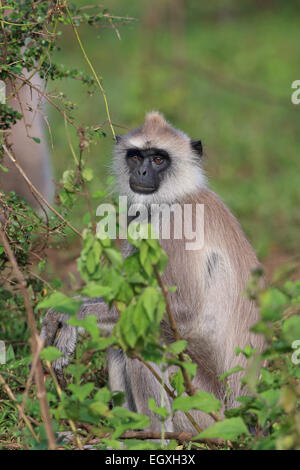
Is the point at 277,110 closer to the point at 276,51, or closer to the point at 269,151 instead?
the point at 269,151

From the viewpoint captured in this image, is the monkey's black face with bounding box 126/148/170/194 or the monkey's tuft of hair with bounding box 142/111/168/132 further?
the monkey's tuft of hair with bounding box 142/111/168/132

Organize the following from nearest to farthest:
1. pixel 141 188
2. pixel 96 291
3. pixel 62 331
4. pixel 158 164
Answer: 1. pixel 96 291
2. pixel 62 331
3. pixel 141 188
4. pixel 158 164

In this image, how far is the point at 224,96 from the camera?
11.1 meters

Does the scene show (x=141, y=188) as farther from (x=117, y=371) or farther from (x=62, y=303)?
(x=62, y=303)

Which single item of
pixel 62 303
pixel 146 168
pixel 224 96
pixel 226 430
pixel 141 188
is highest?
pixel 224 96

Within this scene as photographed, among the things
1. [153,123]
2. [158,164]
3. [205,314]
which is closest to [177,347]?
[205,314]

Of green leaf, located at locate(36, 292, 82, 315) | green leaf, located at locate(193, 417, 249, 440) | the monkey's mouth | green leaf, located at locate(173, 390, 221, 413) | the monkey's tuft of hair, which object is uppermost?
the monkey's tuft of hair

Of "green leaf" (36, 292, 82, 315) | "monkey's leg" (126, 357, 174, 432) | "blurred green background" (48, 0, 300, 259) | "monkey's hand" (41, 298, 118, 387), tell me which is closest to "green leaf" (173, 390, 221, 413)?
"green leaf" (36, 292, 82, 315)

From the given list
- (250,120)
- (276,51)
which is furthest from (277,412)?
(276,51)

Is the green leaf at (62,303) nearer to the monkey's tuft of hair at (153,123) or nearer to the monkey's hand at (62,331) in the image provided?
the monkey's hand at (62,331)

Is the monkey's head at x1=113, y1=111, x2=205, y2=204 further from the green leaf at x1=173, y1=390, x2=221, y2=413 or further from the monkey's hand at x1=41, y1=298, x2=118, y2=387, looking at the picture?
the green leaf at x1=173, y1=390, x2=221, y2=413

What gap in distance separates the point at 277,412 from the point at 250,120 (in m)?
7.80

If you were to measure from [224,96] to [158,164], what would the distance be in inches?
302

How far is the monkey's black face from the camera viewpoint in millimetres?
3500
